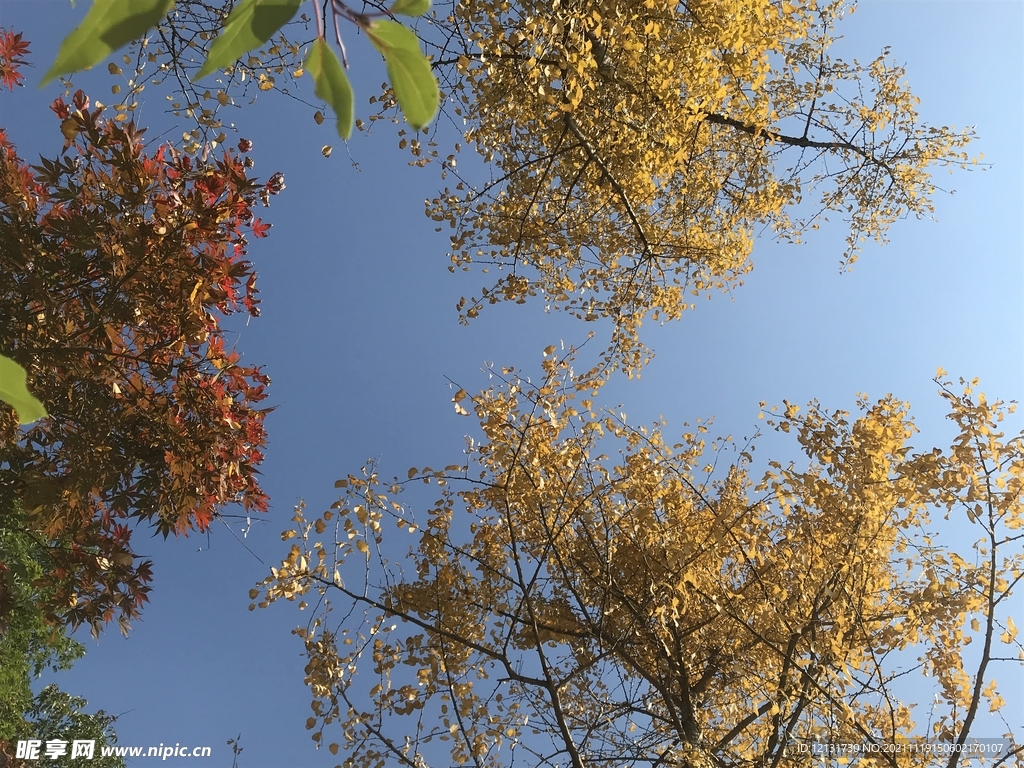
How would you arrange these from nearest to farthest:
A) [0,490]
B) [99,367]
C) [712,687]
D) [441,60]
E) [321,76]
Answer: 1. [321,76]
2. [99,367]
3. [0,490]
4. [441,60]
5. [712,687]

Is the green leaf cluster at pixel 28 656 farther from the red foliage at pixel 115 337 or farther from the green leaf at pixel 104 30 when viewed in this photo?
the green leaf at pixel 104 30

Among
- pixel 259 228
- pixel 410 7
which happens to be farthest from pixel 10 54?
pixel 410 7

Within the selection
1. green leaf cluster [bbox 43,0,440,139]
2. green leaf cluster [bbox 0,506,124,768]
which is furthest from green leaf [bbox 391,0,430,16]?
green leaf cluster [bbox 0,506,124,768]

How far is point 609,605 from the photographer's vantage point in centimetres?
437

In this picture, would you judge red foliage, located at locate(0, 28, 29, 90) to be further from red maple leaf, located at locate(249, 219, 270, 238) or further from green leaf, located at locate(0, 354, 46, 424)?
green leaf, located at locate(0, 354, 46, 424)

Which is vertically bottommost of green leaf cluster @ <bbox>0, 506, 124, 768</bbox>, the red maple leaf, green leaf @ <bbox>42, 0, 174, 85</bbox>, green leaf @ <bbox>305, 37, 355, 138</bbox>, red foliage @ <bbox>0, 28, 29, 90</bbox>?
green leaf @ <bbox>42, 0, 174, 85</bbox>

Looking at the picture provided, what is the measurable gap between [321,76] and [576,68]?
271 cm

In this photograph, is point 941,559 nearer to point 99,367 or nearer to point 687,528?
point 687,528

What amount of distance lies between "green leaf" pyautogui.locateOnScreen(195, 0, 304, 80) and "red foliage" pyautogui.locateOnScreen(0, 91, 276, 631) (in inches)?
98.8

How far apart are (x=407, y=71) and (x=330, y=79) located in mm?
44

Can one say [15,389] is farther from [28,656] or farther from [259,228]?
[28,656]

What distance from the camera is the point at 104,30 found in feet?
0.98

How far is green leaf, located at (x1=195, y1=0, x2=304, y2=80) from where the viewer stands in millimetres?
325

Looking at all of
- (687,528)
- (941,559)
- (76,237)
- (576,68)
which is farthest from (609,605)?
(76,237)
